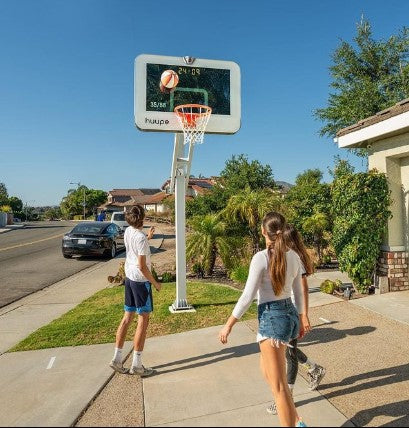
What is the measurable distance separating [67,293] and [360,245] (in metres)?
6.64

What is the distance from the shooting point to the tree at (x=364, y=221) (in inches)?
272

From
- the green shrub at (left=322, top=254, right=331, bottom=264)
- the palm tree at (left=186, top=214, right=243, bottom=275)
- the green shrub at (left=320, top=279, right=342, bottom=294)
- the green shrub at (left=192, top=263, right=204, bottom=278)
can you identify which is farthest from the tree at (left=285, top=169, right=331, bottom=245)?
the green shrub at (left=320, top=279, right=342, bottom=294)

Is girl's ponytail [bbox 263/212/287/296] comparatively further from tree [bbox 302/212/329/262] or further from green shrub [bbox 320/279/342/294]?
tree [bbox 302/212/329/262]

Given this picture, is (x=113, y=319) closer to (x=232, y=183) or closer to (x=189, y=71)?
(x=189, y=71)

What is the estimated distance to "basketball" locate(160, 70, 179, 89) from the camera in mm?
6883

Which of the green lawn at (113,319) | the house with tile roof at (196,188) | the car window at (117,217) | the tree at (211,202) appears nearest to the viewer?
the green lawn at (113,319)

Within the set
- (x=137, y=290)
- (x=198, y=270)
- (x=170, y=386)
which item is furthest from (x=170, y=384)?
(x=198, y=270)

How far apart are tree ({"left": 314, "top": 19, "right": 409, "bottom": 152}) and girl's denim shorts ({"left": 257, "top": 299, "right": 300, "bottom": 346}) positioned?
21245 mm

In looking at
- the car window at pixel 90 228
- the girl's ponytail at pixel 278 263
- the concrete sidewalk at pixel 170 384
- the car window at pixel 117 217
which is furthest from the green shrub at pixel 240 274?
the car window at pixel 117 217

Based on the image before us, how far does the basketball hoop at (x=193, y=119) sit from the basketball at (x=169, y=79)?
423mm

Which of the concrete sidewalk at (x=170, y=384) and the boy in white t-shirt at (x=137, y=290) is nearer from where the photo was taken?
the concrete sidewalk at (x=170, y=384)

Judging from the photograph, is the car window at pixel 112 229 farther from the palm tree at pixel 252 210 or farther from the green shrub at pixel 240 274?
the green shrub at pixel 240 274

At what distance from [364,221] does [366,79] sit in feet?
61.9

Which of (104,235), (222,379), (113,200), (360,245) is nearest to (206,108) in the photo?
(360,245)
